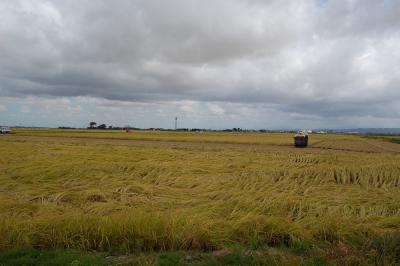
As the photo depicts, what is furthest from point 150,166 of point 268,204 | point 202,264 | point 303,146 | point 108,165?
point 303,146

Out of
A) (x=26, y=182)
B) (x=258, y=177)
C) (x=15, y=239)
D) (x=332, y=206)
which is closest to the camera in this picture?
(x=15, y=239)

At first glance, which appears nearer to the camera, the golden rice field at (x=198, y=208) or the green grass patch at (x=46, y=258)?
the green grass patch at (x=46, y=258)

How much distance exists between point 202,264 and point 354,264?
254cm

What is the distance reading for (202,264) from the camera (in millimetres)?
5605

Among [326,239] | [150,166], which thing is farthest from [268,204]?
[150,166]

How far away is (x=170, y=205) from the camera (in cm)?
1063

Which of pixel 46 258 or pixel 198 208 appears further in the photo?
pixel 198 208

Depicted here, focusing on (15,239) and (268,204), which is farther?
(268,204)

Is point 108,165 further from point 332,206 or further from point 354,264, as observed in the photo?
point 354,264

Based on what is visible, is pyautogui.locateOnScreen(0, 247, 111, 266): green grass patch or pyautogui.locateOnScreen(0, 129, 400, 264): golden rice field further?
pyautogui.locateOnScreen(0, 129, 400, 264): golden rice field

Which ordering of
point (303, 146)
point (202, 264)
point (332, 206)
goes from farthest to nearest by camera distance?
point (303, 146) < point (332, 206) < point (202, 264)

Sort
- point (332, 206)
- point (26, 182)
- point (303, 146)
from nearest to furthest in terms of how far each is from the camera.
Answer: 1. point (332, 206)
2. point (26, 182)
3. point (303, 146)

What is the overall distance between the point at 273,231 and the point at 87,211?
5.32m

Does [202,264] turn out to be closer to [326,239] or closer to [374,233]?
[326,239]
